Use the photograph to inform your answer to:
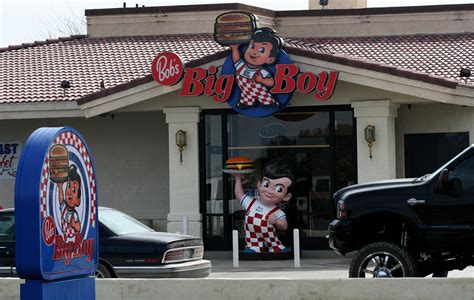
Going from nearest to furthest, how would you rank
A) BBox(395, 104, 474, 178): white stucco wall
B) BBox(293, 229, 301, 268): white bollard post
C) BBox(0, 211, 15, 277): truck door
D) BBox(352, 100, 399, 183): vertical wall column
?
1. BBox(0, 211, 15, 277): truck door
2. BBox(293, 229, 301, 268): white bollard post
3. BBox(352, 100, 399, 183): vertical wall column
4. BBox(395, 104, 474, 178): white stucco wall

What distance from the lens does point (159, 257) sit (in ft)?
55.4

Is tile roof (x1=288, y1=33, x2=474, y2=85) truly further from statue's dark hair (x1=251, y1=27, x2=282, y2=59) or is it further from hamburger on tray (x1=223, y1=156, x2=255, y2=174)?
hamburger on tray (x1=223, y1=156, x2=255, y2=174)

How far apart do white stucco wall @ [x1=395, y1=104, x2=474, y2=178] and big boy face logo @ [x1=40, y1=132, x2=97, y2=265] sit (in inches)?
692

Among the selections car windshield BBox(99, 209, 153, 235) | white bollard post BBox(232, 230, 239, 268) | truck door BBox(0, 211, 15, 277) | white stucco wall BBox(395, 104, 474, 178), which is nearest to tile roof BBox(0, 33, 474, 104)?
white stucco wall BBox(395, 104, 474, 178)

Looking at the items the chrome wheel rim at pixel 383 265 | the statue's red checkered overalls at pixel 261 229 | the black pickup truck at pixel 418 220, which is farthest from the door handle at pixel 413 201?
the statue's red checkered overalls at pixel 261 229

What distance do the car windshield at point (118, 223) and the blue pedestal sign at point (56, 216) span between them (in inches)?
353

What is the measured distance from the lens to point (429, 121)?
2575cm

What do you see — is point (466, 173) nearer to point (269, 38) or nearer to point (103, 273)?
point (103, 273)

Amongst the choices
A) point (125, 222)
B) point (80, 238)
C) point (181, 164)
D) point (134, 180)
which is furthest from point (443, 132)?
point (80, 238)

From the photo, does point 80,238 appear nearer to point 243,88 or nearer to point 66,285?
point 66,285

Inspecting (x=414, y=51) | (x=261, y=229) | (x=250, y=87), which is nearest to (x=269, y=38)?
(x=250, y=87)

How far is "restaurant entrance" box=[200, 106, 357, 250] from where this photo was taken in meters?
25.2

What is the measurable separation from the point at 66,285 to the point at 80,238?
438 millimetres

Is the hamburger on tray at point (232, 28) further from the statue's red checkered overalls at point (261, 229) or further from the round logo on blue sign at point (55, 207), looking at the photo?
the round logo on blue sign at point (55, 207)
